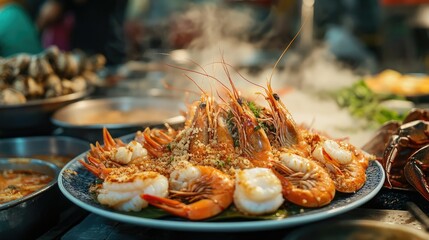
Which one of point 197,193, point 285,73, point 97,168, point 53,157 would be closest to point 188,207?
point 197,193

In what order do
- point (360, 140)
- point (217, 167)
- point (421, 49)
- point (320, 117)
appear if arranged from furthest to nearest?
point (421, 49) → point (320, 117) → point (360, 140) → point (217, 167)

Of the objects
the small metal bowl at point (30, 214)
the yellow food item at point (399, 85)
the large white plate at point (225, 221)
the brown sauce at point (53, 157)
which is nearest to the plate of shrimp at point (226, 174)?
the large white plate at point (225, 221)

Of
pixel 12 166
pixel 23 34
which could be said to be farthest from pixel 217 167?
pixel 23 34

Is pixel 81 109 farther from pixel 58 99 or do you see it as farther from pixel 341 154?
pixel 341 154

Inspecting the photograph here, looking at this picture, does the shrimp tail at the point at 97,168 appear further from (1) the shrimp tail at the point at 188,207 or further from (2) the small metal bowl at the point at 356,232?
(2) the small metal bowl at the point at 356,232

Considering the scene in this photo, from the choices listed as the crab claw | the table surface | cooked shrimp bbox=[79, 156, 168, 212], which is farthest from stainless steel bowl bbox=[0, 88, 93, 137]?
the crab claw
